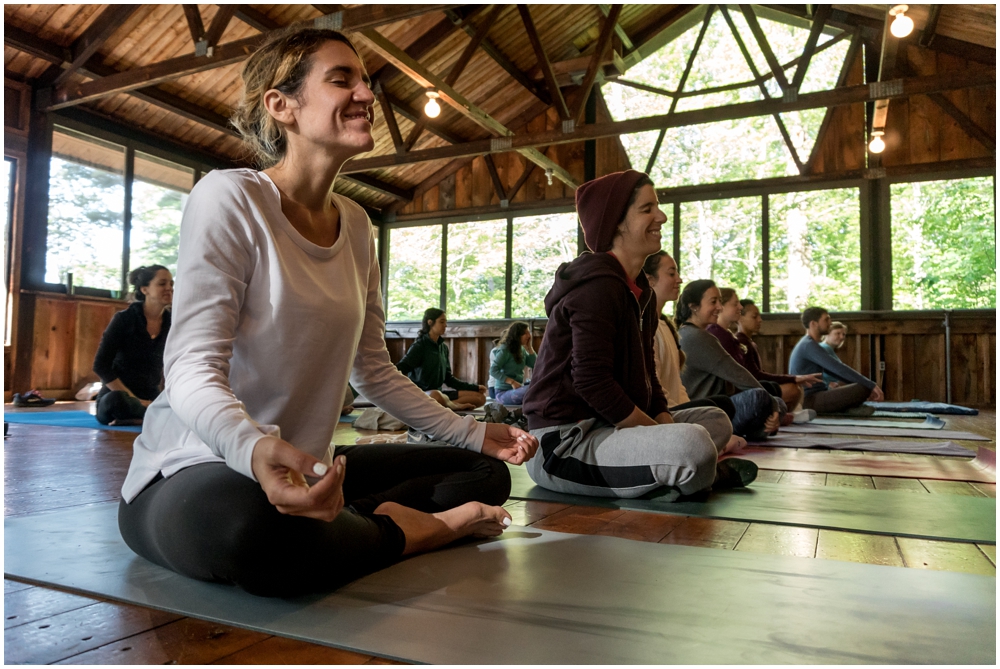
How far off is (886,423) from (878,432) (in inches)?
30.6

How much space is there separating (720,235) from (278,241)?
8.13 meters

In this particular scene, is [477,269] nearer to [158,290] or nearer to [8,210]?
[8,210]

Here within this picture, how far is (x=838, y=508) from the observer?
1960 mm

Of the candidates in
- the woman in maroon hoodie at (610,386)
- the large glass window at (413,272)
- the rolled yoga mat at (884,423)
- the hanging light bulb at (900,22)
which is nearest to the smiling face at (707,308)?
the woman in maroon hoodie at (610,386)

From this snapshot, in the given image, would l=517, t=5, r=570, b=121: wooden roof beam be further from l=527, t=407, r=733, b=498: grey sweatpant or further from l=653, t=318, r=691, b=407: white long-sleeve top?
l=527, t=407, r=733, b=498: grey sweatpant

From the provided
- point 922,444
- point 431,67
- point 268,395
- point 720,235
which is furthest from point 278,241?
point 720,235

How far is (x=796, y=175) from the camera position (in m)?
8.32

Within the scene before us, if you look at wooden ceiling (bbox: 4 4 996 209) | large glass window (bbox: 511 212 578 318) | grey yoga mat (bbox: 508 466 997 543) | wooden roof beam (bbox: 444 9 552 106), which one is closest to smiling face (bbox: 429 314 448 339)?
wooden ceiling (bbox: 4 4 996 209)

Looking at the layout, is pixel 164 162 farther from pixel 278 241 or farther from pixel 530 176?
pixel 278 241

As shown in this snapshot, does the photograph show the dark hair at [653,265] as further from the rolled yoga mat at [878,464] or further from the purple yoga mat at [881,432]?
the purple yoga mat at [881,432]

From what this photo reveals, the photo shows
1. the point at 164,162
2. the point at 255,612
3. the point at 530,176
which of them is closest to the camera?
the point at 255,612

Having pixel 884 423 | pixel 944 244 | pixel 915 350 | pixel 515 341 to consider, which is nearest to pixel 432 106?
pixel 515 341

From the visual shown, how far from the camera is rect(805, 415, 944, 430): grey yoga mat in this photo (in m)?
4.66

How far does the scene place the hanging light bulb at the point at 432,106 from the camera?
601cm
